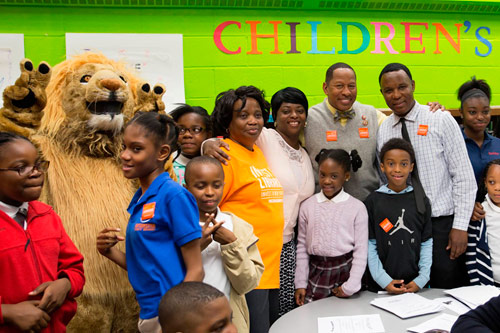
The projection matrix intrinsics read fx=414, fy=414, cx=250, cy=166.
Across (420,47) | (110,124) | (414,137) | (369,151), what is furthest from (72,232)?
(420,47)

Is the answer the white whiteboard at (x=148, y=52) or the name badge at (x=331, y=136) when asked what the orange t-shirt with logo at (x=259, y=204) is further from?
the white whiteboard at (x=148, y=52)

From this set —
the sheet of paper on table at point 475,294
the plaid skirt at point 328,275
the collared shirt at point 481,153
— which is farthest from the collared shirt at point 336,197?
the collared shirt at point 481,153

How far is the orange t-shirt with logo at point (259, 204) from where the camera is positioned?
1836 millimetres

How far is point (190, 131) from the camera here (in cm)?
228

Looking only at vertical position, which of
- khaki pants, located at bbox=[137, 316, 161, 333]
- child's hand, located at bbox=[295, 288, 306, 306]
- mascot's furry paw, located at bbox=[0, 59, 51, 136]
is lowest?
child's hand, located at bbox=[295, 288, 306, 306]

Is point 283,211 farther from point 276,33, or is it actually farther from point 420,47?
point 420,47

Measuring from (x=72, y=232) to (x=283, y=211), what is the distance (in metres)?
0.96

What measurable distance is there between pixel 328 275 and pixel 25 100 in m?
1.54

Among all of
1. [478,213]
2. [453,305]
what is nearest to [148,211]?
[453,305]

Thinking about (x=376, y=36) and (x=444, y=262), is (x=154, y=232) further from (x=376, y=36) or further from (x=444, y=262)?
(x=376, y=36)

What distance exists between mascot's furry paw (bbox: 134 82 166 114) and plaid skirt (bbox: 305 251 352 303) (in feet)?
3.61

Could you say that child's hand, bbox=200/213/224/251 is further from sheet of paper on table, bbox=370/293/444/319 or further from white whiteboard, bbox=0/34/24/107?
white whiteboard, bbox=0/34/24/107

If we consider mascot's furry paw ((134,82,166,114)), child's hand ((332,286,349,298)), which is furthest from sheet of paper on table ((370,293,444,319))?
mascot's furry paw ((134,82,166,114))

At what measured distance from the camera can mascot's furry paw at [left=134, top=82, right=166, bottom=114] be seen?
6.38 feet
